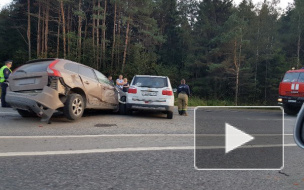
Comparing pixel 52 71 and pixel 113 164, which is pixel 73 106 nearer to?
pixel 52 71

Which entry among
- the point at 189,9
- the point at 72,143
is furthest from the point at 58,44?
the point at 72,143

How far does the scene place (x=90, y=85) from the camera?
8.59 m

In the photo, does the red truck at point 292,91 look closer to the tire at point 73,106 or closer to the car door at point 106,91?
the car door at point 106,91

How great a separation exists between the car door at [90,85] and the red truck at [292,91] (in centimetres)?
1034

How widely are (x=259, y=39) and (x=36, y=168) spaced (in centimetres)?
3974

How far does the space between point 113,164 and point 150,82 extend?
6112 mm

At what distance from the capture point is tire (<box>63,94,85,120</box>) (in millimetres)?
7555

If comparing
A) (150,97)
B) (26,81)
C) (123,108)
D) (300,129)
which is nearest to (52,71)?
(26,81)

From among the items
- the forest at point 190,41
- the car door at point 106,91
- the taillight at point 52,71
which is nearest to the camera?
the taillight at point 52,71

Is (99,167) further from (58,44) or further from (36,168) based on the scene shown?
(58,44)

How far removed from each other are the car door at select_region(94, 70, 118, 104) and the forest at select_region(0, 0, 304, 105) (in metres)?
23.4

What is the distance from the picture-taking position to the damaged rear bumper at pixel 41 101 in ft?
22.9

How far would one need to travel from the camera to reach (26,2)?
120 feet

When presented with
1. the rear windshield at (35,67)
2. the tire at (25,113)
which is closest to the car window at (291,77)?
the rear windshield at (35,67)
